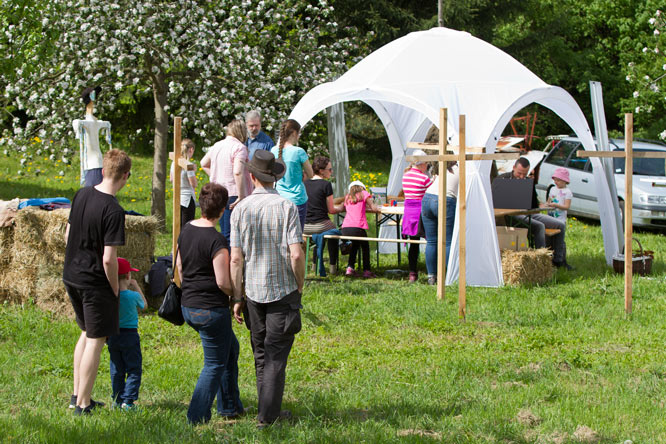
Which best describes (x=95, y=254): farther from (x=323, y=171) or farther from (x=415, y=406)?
(x=323, y=171)

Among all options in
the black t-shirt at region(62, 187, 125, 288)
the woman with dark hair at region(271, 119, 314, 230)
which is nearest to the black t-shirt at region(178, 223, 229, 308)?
the black t-shirt at region(62, 187, 125, 288)

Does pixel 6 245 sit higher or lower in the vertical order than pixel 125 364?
higher

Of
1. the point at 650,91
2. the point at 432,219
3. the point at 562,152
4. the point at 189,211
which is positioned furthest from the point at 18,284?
the point at 650,91

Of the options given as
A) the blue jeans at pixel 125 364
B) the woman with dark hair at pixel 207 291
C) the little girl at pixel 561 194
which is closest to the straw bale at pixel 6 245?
the blue jeans at pixel 125 364

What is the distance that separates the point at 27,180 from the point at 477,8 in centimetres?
1315

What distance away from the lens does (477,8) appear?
23.9 m

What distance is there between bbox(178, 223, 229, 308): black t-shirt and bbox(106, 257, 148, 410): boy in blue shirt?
0.66 metres

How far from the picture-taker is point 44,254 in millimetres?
8508

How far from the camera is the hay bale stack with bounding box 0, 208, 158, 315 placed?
835cm

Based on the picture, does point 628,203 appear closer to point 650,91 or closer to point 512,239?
point 512,239

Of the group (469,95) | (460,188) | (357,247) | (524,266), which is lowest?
(524,266)

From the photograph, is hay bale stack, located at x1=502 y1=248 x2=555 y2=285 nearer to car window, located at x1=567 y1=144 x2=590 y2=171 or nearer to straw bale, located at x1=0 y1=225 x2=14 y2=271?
straw bale, located at x1=0 y1=225 x2=14 y2=271

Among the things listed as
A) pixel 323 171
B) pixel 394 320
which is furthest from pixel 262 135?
pixel 394 320

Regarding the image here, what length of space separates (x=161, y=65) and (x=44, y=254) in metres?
5.76
